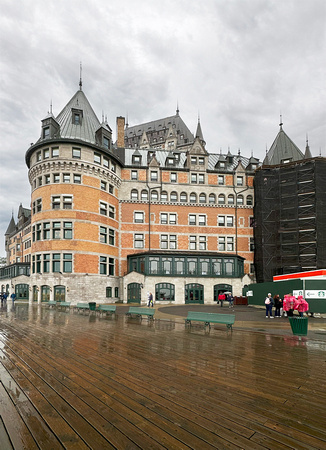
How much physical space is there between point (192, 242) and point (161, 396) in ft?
134

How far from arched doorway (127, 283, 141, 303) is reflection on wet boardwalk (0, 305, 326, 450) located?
28942mm

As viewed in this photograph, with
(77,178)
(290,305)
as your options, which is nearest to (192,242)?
(77,178)

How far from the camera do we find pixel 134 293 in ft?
132

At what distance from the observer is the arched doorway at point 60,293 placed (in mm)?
35991

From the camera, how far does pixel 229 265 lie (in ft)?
144

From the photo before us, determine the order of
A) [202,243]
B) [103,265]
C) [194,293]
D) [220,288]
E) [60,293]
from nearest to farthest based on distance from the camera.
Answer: [60,293] < [103,265] < [194,293] < [220,288] < [202,243]

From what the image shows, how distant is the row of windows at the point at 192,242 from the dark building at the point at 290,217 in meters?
4.13

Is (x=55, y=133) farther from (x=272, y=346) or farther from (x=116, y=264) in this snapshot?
(x=272, y=346)

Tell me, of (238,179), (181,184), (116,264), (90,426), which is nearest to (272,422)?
(90,426)

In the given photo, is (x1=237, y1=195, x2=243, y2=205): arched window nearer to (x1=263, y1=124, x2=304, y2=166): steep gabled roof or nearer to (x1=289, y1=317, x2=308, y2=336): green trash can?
(x1=263, y1=124, x2=304, y2=166): steep gabled roof

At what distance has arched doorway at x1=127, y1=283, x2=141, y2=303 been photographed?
40000 millimetres

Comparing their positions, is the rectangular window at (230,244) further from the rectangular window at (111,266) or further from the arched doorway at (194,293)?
the rectangular window at (111,266)

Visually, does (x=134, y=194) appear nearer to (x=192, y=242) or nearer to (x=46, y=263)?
(x=192, y=242)

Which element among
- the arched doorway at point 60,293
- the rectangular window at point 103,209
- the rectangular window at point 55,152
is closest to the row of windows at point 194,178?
the rectangular window at point 103,209
